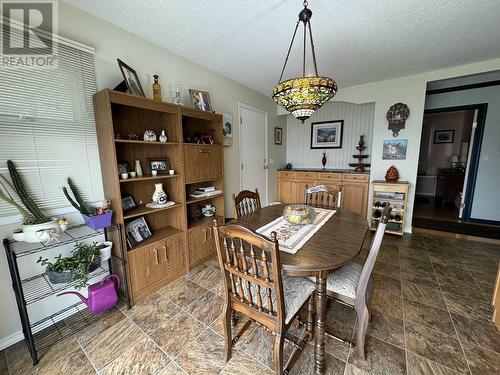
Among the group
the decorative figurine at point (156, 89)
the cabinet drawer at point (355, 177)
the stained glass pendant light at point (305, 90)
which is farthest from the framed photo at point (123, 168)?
the cabinet drawer at point (355, 177)

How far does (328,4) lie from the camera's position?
161 centimetres

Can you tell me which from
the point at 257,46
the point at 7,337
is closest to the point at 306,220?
the point at 257,46

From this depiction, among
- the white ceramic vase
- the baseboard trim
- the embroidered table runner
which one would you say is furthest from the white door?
the baseboard trim

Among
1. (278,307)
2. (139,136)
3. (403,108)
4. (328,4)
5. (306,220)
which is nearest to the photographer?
(278,307)

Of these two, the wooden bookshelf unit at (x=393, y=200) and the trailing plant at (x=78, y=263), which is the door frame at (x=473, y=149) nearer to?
the wooden bookshelf unit at (x=393, y=200)

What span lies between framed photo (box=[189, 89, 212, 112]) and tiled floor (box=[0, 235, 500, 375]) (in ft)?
6.64

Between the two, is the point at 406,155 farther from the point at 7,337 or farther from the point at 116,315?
the point at 7,337

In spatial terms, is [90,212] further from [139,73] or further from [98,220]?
[139,73]

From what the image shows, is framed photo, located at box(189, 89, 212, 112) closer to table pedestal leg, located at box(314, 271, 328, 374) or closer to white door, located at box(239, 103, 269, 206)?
white door, located at box(239, 103, 269, 206)

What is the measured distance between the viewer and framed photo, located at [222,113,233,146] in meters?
3.04

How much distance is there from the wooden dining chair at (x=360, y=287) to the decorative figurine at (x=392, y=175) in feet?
8.05

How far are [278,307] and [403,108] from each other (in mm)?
3602

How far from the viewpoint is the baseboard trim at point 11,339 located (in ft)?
4.72

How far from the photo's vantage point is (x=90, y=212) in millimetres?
1680
